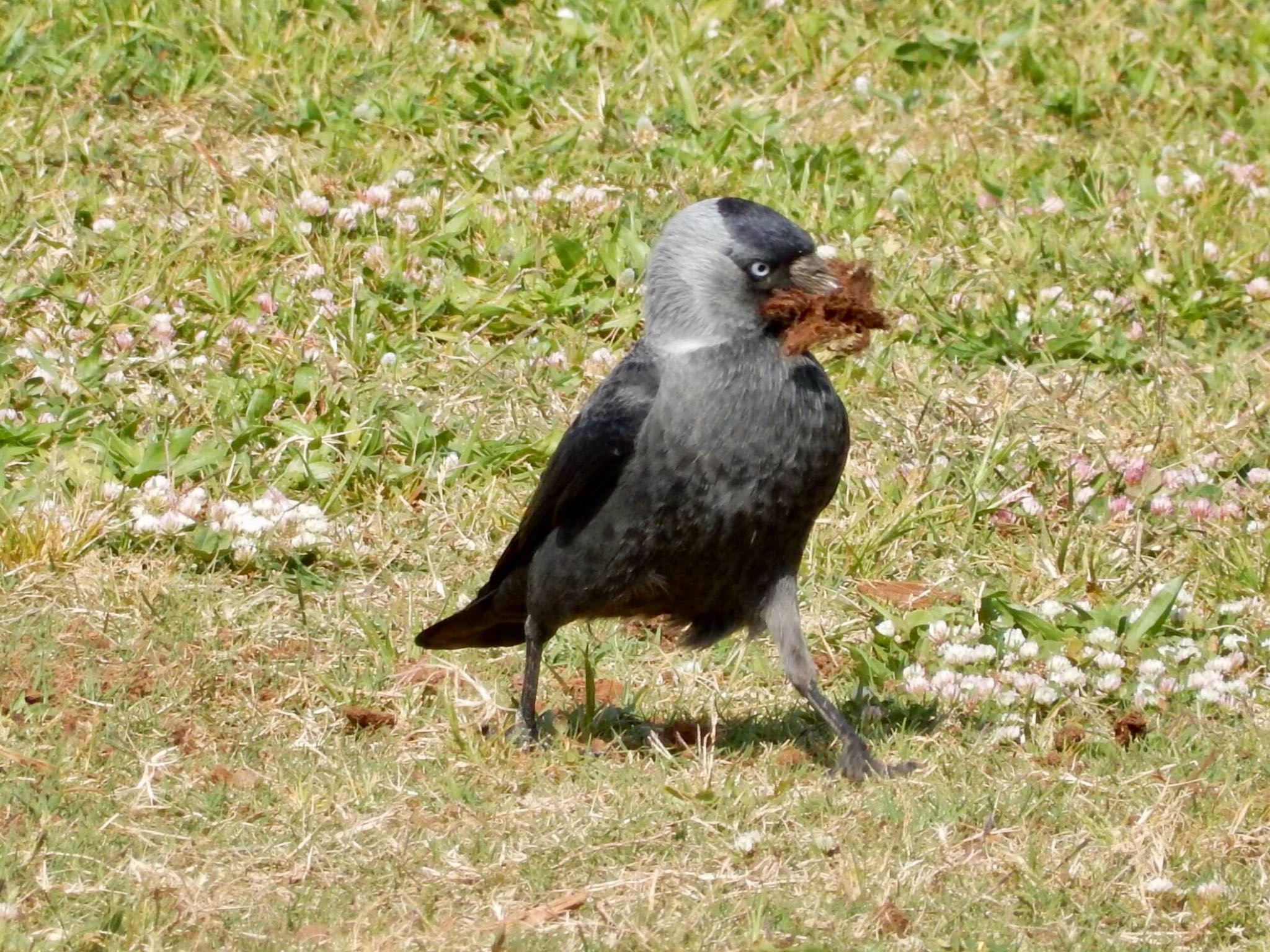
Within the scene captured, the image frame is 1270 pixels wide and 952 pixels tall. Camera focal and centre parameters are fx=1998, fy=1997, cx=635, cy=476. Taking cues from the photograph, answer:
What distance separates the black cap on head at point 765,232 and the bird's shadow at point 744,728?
3.87 ft

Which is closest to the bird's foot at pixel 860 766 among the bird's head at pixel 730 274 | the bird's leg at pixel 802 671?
the bird's leg at pixel 802 671

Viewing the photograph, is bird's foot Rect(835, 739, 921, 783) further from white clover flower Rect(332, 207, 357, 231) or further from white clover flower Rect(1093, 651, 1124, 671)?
white clover flower Rect(332, 207, 357, 231)

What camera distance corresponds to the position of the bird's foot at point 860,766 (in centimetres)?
473

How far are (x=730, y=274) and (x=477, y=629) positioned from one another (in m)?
1.21

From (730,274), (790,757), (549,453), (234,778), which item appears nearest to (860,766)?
(790,757)

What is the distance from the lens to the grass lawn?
4211 mm

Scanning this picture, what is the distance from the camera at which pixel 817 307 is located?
4793 mm

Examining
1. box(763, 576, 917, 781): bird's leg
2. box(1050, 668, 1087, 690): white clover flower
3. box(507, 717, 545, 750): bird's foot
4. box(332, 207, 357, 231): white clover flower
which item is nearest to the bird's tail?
box(507, 717, 545, 750): bird's foot

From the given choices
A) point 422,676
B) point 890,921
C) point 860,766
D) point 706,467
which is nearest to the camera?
point 890,921

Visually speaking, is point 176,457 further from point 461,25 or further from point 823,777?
point 461,25

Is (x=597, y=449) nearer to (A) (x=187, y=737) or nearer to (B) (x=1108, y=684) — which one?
(A) (x=187, y=737)

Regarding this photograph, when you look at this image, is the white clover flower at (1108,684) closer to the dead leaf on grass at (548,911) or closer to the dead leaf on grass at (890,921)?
the dead leaf on grass at (890,921)

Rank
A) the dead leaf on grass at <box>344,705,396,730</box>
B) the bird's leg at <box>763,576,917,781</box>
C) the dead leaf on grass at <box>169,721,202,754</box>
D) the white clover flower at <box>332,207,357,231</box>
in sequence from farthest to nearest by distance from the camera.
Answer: the white clover flower at <box>332,207,357,231</box>, the dead leaf on grass at <box>344,705,396,730</box>, the dead leaf on grass at <box>169,721,202,754</box>, the bird's leg at <box>763,576,917,781</box>

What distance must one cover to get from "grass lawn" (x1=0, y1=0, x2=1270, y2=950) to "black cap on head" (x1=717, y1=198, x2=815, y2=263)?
1.19 metres
